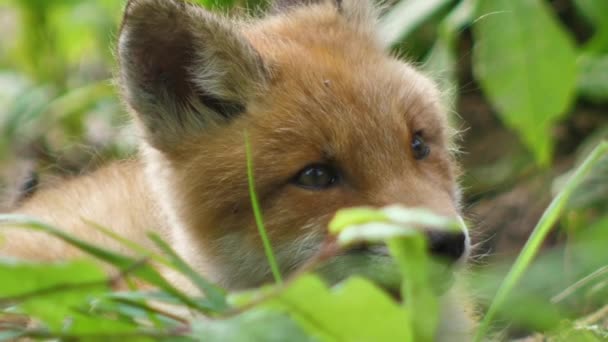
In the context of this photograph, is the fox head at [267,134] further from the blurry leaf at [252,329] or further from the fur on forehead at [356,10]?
the blurry leaf at [252,329]

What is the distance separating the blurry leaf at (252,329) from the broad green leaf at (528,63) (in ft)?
3.54

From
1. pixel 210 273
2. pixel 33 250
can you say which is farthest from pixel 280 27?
pixel 33 250

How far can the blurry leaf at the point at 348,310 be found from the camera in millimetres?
1841

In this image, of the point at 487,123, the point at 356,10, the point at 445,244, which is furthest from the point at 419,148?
the point at 487,123

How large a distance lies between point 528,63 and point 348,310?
105 cm

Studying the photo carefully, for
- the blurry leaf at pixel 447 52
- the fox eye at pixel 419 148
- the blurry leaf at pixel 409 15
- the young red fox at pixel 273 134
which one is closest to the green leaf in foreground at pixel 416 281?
the young red fox at pixel 273 134

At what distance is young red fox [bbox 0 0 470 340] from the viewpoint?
3471mm

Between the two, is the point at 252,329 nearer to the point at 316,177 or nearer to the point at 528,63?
the point at 528,63

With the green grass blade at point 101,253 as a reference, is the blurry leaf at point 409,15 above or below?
above

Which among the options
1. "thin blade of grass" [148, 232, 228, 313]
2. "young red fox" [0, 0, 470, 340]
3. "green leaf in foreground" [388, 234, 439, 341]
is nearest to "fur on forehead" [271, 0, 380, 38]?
"young red fox" [0, 0, 470, 340]

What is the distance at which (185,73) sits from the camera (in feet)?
12.8

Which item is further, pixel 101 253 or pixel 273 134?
pixel 273 134

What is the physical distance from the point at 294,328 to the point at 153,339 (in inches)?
15.3

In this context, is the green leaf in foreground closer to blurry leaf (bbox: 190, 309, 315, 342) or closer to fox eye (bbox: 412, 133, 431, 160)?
blurry leaf (bbox: 190, 309, 315, 342)
